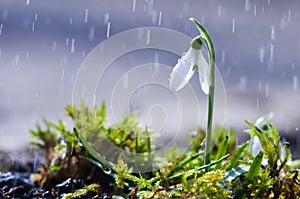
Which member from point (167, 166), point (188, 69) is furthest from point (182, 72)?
point (167, 166)

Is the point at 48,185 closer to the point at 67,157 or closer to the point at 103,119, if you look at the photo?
the point at 67,157

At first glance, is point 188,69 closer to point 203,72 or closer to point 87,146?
point 203,72

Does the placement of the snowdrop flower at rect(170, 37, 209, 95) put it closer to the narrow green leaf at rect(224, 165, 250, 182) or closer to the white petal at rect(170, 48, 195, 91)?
the white petal at rect(170, 48, 195, 91)

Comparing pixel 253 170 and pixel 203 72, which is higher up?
pixel 203 72

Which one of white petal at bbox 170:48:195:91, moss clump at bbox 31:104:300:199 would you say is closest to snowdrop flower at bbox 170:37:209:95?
white petal at bbox 170:48:195:91

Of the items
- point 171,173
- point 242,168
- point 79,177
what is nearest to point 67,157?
point 79,177
